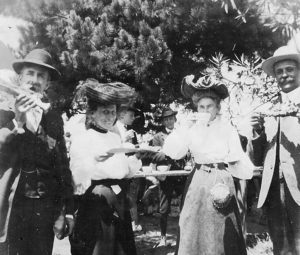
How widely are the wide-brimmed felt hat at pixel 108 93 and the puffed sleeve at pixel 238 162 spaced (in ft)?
3.58

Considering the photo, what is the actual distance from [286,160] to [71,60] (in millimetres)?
3757

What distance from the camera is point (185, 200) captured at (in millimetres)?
3705

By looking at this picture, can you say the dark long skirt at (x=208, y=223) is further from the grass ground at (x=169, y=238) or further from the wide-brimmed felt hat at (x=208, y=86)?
the grass ground at (x=169, y=238)

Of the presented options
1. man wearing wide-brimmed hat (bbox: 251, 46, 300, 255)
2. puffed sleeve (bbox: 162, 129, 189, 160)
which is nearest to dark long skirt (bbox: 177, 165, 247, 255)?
puffed sleeve (bbox: 162, 129, 189, 160)

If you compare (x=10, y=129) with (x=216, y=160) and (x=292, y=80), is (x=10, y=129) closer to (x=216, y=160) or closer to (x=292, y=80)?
(x=216, y=160)

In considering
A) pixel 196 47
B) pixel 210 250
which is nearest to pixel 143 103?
pixel 196 47

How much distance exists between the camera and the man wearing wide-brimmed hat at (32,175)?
279 cm

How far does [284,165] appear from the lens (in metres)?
3.79

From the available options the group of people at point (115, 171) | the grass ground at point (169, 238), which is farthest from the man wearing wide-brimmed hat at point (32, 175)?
the grass ground at point (169, 238)

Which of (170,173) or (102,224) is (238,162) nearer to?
(170,173)

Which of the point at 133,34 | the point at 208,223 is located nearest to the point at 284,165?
the point at 208,223

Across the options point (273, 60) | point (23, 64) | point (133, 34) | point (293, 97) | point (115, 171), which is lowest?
point (115, 171)

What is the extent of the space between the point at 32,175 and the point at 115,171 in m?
0.65

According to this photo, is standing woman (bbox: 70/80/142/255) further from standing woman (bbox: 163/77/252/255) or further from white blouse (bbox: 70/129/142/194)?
standing woman (bbox: 163/77/252/255)
